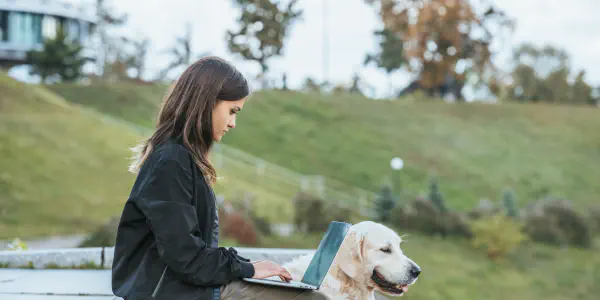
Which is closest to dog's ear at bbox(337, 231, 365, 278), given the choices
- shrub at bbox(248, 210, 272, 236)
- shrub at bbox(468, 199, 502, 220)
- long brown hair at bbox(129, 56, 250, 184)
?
long brown hair at bbox(129, 56, 250, 184)

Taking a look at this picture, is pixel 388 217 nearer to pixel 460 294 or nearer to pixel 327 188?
pixel 460 294

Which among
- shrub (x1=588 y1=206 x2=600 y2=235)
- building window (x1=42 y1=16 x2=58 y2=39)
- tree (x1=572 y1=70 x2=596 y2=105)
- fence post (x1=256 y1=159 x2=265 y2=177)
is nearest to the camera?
shrub (x1=588 y1=206 x2=600 y2=235)

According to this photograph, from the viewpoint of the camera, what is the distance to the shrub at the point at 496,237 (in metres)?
15.4

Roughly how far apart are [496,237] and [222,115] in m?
13.8

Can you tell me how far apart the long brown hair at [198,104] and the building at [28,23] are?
125 feet

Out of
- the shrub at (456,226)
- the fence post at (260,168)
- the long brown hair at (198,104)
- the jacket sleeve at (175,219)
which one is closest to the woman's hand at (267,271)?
the jacket sleeve at (175,219)

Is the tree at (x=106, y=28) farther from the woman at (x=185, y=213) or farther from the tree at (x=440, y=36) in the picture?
the woman at (x=185, y=213)

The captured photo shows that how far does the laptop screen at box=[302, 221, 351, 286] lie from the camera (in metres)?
2.99

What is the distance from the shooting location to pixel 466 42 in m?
37.2

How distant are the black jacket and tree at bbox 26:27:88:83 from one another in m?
34.8

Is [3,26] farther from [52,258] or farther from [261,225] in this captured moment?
[52,258]

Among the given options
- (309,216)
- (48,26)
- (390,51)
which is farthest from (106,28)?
(309,216)

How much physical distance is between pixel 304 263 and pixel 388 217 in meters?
13.3

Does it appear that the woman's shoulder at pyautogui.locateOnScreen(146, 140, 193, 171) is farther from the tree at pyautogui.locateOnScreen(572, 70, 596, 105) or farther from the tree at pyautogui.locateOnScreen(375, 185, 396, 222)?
the tree at pyautogui.locateOnScreen(572, 70, 596, 105)
